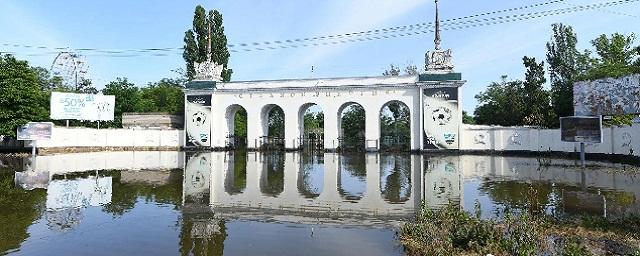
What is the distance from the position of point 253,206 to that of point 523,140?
27.0m

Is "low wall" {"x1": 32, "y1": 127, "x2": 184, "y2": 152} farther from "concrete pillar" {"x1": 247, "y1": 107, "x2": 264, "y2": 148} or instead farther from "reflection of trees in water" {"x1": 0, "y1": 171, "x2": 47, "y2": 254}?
"reflection of trees in water" {"x1": 0, "y1": 171, "x2": 47, "y2": 254}

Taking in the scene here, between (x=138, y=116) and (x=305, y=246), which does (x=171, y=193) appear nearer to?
(x=305, y=246)

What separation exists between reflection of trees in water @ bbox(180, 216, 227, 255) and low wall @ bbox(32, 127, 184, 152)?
28811 mm

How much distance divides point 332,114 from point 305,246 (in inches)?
1201

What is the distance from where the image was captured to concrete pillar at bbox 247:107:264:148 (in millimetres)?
38750

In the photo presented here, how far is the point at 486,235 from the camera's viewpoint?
5.98m

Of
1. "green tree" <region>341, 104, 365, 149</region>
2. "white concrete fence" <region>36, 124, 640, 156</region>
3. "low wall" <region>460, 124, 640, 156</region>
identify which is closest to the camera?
"white concrete fence" <region>36, 124, 640, 156</region>

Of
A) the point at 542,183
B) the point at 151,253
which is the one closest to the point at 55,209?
the point at 151,253

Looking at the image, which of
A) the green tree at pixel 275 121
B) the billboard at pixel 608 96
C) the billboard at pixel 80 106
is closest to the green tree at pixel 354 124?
the green tree at pixel 275 121

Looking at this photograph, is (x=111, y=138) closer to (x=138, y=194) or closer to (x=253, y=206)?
(x=138, y=194)

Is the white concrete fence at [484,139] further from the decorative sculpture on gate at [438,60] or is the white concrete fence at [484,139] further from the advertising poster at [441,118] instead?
the decorative sculpture on gate at [438,60]

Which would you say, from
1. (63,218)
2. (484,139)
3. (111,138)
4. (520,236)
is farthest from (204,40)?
(520,236)

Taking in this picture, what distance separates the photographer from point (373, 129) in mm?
35625

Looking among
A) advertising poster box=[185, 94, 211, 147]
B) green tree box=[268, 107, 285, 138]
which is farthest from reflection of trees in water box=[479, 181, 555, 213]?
green tree box=[268, 107, 285, 138]
